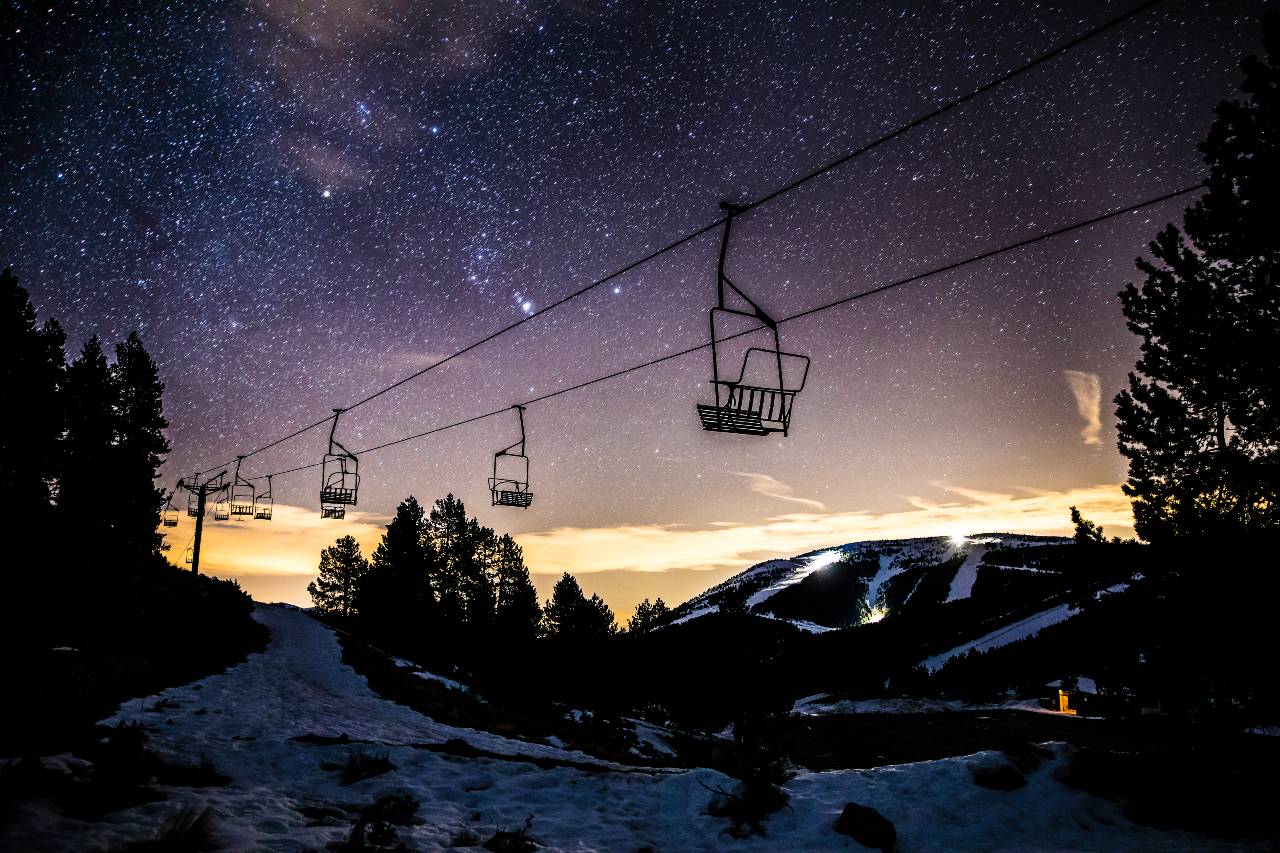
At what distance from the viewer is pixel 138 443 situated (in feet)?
137

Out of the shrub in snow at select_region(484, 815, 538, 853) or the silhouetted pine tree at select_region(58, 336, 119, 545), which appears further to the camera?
the silhouetted pine tree at select_region(58, 336, 119, 545)

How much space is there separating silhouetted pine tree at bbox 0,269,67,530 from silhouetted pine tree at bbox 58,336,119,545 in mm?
1832

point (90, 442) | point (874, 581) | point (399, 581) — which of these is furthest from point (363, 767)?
point (874, 581)

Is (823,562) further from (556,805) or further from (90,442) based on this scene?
(556,805)

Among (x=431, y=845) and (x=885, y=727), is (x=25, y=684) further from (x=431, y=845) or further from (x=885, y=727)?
(x=885, y=727)

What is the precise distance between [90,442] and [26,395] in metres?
8.90

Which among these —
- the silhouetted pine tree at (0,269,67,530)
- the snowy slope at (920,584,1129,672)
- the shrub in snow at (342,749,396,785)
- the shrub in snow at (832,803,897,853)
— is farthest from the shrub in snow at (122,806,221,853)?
the snowy slope at (920,584,1129,672)

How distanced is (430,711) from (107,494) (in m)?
36.1

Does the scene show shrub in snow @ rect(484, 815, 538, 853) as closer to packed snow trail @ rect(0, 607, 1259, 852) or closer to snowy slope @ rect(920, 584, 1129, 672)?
packed snow trail @ rect(0, 607, 1259, 852)

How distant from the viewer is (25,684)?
31.6 feet

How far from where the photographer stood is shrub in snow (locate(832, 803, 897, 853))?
6.63 m

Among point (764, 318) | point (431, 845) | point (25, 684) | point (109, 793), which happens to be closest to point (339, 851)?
point (431, 845)

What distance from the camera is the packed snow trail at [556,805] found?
546 cm

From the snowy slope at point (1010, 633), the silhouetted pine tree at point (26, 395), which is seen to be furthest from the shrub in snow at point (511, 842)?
the snowy slope at point (1010, 633)
